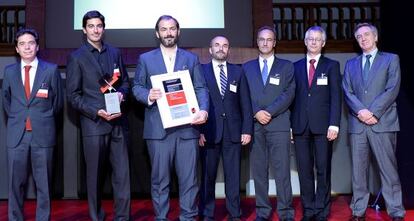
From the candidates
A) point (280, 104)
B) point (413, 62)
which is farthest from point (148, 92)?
point (413, 62)

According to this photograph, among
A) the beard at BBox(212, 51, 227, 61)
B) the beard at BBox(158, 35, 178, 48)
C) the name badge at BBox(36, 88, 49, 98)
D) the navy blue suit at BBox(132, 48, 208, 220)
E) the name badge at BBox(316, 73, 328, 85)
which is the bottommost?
the navy blue suit at BBox(132, 48, 208, 220)

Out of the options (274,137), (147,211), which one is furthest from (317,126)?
(147,211)

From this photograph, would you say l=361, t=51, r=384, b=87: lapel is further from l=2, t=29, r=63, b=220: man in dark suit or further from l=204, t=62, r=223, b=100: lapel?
l=2, t=29, r=63, b=220: man in dark suit

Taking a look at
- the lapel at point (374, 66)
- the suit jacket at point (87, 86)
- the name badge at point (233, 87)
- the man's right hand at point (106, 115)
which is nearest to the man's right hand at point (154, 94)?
the man's right hand at point (106, 115)

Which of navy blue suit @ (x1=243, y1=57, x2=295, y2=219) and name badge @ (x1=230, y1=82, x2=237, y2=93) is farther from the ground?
name badge @ (x1=230, y1=82, x2=237, y2=93)

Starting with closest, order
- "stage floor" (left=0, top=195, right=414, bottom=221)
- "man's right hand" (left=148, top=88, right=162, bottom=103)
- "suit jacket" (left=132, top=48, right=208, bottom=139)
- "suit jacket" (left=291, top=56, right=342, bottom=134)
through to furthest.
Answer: "man's right hand" (left=148, top=88, right=162, bottom=103) → "suit jacket" (left=132, top=48, right=208, bottom=139) → "suit jacket" (left=291, top=56, right=342, bottom=134) → "stage floor" (left=0, top=195, right=414, bottom=221)

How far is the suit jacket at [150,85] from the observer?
362 cm

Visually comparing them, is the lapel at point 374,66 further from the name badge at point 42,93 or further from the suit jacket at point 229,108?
the name badge at point 42,93

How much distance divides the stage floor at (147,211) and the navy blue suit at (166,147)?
683 millimetres

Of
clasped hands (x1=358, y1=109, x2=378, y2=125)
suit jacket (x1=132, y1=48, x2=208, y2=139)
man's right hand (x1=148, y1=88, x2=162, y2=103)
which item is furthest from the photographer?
clasped hands (x1=358, y1=109, x2=378, y2=125)

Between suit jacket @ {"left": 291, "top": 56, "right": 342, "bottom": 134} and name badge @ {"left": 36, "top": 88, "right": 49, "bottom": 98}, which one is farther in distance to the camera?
suit jacket @ {"left": 291, "top": 56, "right": 342, "bottom": 134}

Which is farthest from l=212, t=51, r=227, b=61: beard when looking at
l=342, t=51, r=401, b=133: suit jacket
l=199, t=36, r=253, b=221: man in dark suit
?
l=342, t=51, r=401, b=133: suit jacket

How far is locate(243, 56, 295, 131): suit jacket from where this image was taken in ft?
12.7

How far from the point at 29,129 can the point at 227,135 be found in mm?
1493
